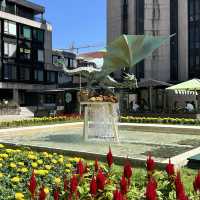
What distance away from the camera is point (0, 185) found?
19.2ft

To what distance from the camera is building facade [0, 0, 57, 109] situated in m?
56.9

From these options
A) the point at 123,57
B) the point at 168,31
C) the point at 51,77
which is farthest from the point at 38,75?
the point at 123,57

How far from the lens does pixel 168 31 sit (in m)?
52.8

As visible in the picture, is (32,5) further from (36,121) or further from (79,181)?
(79,181)

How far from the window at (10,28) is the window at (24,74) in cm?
535

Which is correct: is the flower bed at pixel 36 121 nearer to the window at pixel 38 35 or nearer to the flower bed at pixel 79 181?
the flower bed at pixel 79 181

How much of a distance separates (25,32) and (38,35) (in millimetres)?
2938

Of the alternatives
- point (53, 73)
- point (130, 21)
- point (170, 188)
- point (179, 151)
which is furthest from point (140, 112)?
point (53, 73)

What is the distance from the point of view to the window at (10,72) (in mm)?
56763

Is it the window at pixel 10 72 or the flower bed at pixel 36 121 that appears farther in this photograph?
the window at pixel 10 72

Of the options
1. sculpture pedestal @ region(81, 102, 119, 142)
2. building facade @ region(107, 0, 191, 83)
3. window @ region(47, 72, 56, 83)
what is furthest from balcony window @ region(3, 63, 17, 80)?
sculpture pedestal @ region(81, 102, 119, 142)

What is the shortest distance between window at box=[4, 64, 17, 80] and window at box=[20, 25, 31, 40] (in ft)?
16.8

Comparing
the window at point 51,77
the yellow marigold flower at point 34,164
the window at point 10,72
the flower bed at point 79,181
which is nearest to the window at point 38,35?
the window at point 51,77

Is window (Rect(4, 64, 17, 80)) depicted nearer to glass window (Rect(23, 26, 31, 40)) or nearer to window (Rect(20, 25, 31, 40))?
window (Rect(20, 25, 31, 40))
